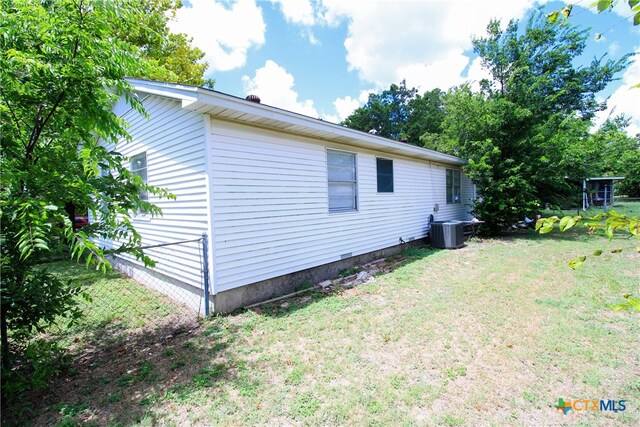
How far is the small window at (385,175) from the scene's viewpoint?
24.6ft

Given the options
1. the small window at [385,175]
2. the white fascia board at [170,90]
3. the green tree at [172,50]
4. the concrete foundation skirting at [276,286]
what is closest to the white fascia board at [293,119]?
the white fascia board at [170,90]

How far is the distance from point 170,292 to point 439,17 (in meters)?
8.12

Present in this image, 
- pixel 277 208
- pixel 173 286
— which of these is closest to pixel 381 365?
pixel 277 208

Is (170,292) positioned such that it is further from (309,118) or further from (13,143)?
(309,118)

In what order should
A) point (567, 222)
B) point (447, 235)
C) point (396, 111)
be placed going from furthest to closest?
1. point (396, 111)
2. point (447, 235)
3. point (567, 222)

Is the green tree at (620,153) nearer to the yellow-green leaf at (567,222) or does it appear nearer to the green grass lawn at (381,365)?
the green grass lawn at (381,365)

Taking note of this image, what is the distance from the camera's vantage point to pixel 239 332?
3.79 m

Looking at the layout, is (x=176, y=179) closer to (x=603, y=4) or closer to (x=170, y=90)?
(x=170, y=90)

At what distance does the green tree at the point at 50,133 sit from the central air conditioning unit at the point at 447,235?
8206mm

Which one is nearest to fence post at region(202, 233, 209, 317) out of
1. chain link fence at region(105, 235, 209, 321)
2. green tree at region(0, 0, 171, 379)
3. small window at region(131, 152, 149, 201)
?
chain link fence at region(105, 235, 209, 321)

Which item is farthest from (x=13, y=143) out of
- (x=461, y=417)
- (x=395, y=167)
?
(x=395, y=167)

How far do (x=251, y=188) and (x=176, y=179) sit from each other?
1361mm

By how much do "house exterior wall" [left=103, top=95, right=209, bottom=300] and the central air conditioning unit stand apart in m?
7.13

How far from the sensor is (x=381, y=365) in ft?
9.71
